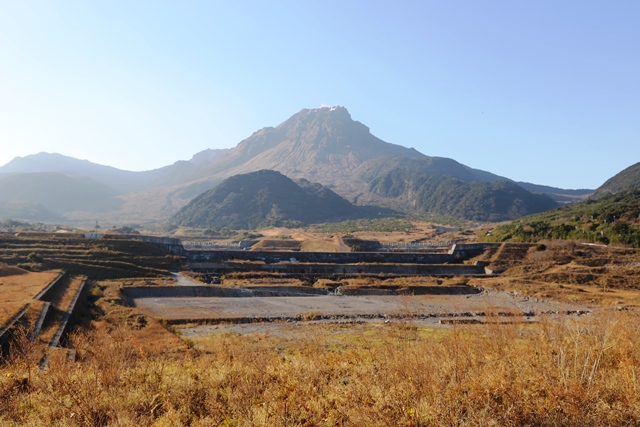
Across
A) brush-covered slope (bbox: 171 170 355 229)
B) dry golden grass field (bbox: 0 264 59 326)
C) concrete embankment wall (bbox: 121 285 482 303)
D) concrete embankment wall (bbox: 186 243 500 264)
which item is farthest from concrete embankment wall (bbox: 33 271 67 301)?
brush-covered slope (bbox: 171 170 355 229)

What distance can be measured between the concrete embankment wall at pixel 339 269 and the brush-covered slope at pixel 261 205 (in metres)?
70.6

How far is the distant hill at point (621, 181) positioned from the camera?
366 feet

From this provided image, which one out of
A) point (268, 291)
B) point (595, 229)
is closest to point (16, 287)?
point (268, 291)

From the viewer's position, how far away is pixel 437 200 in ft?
551

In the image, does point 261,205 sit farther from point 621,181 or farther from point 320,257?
point 621,181

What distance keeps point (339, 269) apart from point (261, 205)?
90.0 meters

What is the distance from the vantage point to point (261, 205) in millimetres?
136750

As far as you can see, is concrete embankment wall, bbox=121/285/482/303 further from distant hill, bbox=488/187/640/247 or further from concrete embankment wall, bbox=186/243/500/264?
distant hill, bbox=488/187/640/247

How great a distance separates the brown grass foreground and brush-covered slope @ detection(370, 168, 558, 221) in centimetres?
14717

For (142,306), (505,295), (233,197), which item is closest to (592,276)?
(505,295)

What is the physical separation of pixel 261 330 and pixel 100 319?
7.97 metres

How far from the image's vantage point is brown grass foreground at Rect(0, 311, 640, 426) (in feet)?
19.9

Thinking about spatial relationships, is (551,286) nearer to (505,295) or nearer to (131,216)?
(505,295)

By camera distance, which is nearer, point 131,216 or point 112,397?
point 112,397
